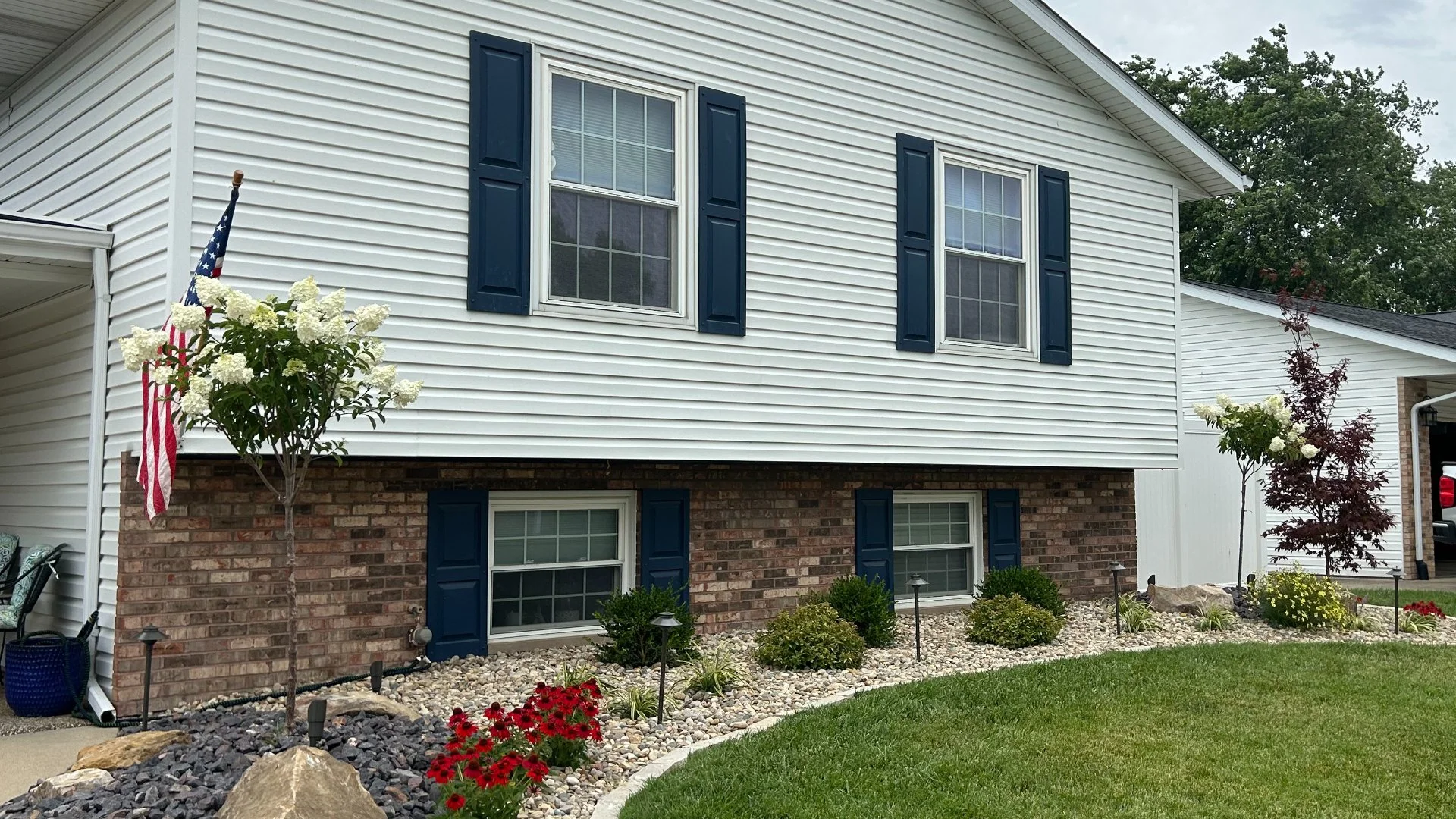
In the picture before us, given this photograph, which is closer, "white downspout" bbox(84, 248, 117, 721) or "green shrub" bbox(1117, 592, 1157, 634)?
"white downspout" bbox(84, 248, 117, 721)

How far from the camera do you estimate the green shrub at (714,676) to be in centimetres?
700

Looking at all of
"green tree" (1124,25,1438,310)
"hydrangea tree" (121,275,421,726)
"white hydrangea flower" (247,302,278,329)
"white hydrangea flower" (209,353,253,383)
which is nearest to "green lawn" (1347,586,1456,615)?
"hydrangea tree" (121,275,421,726)

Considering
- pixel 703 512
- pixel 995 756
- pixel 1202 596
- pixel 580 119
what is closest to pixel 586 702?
pixel 995 756

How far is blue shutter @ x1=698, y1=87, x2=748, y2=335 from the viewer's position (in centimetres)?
837

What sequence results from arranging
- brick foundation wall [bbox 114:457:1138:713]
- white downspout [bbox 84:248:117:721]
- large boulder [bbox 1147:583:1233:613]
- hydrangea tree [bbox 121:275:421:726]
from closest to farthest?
hydrangea tree [bbox 121:275:421:726], brick foundation wall [bbox 114:457:1138:713], white downspout [bbox 84:248:117:721], large boulder [bbox 1147:583:1233:613]

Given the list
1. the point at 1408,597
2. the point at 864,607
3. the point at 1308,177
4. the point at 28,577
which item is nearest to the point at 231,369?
the point at 28,577

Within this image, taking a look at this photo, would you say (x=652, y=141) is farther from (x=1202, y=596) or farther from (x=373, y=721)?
(x=1202, y=596)

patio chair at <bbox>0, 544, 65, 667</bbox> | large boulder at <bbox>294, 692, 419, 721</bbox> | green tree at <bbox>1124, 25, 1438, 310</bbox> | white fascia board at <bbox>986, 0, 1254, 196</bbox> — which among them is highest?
green tree at <bbox>1124, 25, 1438, 310</bbox>

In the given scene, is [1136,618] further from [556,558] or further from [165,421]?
[165,421]

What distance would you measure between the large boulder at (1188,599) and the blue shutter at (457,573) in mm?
6365

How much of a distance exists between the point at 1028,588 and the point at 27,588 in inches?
282

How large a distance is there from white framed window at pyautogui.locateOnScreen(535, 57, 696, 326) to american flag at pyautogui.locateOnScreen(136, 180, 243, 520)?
2323 millimetres

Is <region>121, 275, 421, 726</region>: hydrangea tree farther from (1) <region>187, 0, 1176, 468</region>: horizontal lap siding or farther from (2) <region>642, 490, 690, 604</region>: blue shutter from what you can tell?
(2) <region>642, 490, 690, 604</region>: blue shutter

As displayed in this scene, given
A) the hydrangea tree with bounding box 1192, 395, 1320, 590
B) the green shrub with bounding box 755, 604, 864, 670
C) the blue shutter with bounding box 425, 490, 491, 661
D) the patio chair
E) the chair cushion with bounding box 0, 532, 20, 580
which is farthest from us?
the hydrangea tree with bounding box 1192, 395, 1320, 590
